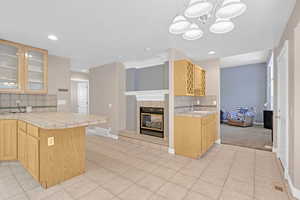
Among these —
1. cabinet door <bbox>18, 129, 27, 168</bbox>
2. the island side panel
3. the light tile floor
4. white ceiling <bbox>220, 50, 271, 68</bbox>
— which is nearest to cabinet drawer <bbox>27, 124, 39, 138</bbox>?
the island side panel

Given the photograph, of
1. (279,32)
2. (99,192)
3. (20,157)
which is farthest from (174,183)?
(279,32)

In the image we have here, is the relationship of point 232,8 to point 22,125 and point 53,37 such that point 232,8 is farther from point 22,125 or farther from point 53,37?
point 22,125

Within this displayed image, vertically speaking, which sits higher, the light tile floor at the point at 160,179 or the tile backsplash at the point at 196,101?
the tile backsplash at the point at 196,101

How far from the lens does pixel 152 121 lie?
162 inches

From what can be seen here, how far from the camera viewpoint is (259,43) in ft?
9.89

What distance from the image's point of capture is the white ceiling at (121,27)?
181 centimetres

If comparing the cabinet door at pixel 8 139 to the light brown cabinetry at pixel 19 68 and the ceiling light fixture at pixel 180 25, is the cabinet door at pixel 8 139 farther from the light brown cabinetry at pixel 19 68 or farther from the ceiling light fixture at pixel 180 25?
the ceiling light fixture at pixel 180 25

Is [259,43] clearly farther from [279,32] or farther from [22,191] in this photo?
[22,191]

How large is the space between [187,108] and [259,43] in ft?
7.13

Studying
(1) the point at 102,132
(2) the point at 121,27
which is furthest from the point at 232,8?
(1) the point at 102,132

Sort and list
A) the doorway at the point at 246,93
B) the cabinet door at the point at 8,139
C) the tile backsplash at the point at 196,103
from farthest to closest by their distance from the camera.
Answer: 1. the doorway at the point at 246,93
2. the tile backsplash at the point at 196,103
3. the cabinet door at the point at 8,139

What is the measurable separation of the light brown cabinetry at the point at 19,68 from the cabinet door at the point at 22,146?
1.05 meters

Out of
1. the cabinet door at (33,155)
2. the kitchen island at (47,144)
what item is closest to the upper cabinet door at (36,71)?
the kitchen island at (47,144)

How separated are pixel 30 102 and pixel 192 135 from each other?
12.5 feet
